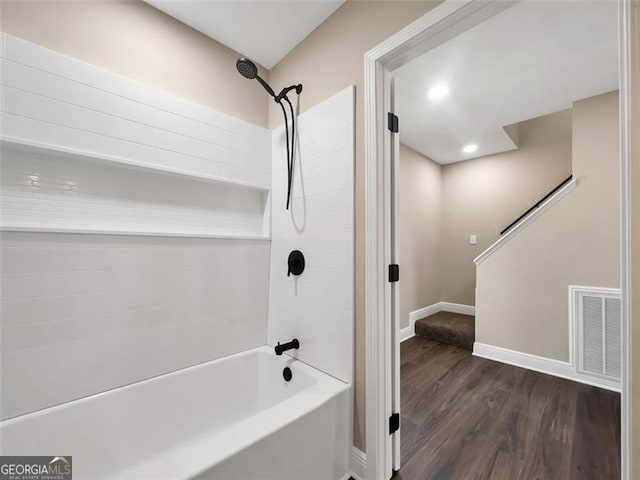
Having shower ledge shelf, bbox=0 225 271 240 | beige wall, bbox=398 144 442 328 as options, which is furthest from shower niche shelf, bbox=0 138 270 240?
beige wall, bbox=398 144 442 328

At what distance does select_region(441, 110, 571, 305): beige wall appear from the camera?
340 centimetres

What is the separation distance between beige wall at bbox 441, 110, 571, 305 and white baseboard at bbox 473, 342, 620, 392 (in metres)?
1.30

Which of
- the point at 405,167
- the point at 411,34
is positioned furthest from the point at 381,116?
the point at 405,167

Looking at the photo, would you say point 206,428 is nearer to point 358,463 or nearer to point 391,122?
point 358,463

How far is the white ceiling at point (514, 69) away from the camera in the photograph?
153 centimetres

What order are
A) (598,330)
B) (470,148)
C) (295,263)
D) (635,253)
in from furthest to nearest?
(470,148), (598,330), (295,263), (635,253)

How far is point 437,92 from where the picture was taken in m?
2.26

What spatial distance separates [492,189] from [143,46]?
423cm

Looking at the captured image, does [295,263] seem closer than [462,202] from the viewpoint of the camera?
Yes

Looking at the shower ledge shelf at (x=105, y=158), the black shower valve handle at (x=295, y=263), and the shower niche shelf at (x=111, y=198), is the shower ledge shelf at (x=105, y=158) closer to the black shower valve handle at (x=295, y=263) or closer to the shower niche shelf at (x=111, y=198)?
the shower niche shelf at (x=111, y=198)

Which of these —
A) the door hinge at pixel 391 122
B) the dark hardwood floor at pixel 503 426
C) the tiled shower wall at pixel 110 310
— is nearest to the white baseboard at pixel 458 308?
the dark hardwood floor at pixel 503 426

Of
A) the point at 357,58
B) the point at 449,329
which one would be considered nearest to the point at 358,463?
the point at 357,58

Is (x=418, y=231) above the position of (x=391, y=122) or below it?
below

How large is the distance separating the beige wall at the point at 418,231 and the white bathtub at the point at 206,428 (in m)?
2.20
